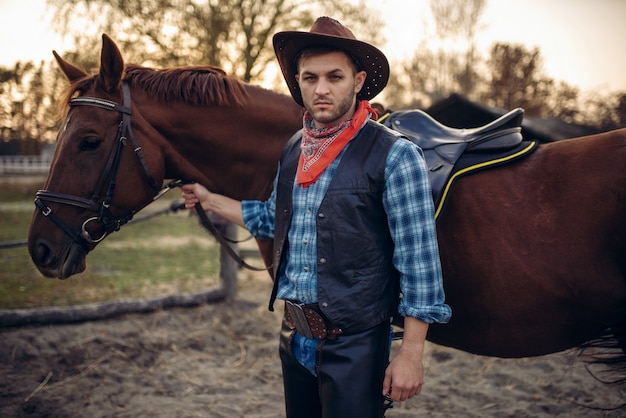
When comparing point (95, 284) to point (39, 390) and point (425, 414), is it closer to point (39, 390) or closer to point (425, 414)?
point (39, 390)

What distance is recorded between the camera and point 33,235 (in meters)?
2.04

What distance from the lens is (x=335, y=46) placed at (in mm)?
1561

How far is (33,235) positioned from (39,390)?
77.5 inches

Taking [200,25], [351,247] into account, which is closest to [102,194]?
[351,247]

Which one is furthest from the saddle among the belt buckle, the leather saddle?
the belt buckle

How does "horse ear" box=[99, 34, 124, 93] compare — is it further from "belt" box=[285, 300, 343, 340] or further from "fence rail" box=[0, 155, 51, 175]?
"fence rail" box=[0, 155, 51, 175]

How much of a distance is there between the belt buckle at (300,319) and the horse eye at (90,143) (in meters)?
1.29

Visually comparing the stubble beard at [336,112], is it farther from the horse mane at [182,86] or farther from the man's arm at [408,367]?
the horse mane at [182,86]

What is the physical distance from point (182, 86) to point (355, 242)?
1.40 m

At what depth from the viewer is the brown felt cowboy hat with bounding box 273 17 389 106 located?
1.54 meters

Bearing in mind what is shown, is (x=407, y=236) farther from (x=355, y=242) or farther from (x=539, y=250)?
(x=539, y=250)

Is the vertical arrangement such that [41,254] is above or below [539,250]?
below

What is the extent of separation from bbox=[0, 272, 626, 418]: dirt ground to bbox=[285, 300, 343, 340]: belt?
1893 mm

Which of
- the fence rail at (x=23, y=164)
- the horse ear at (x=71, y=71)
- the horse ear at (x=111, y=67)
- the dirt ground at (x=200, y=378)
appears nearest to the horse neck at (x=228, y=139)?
the horse ear at (x=111, y=67)
